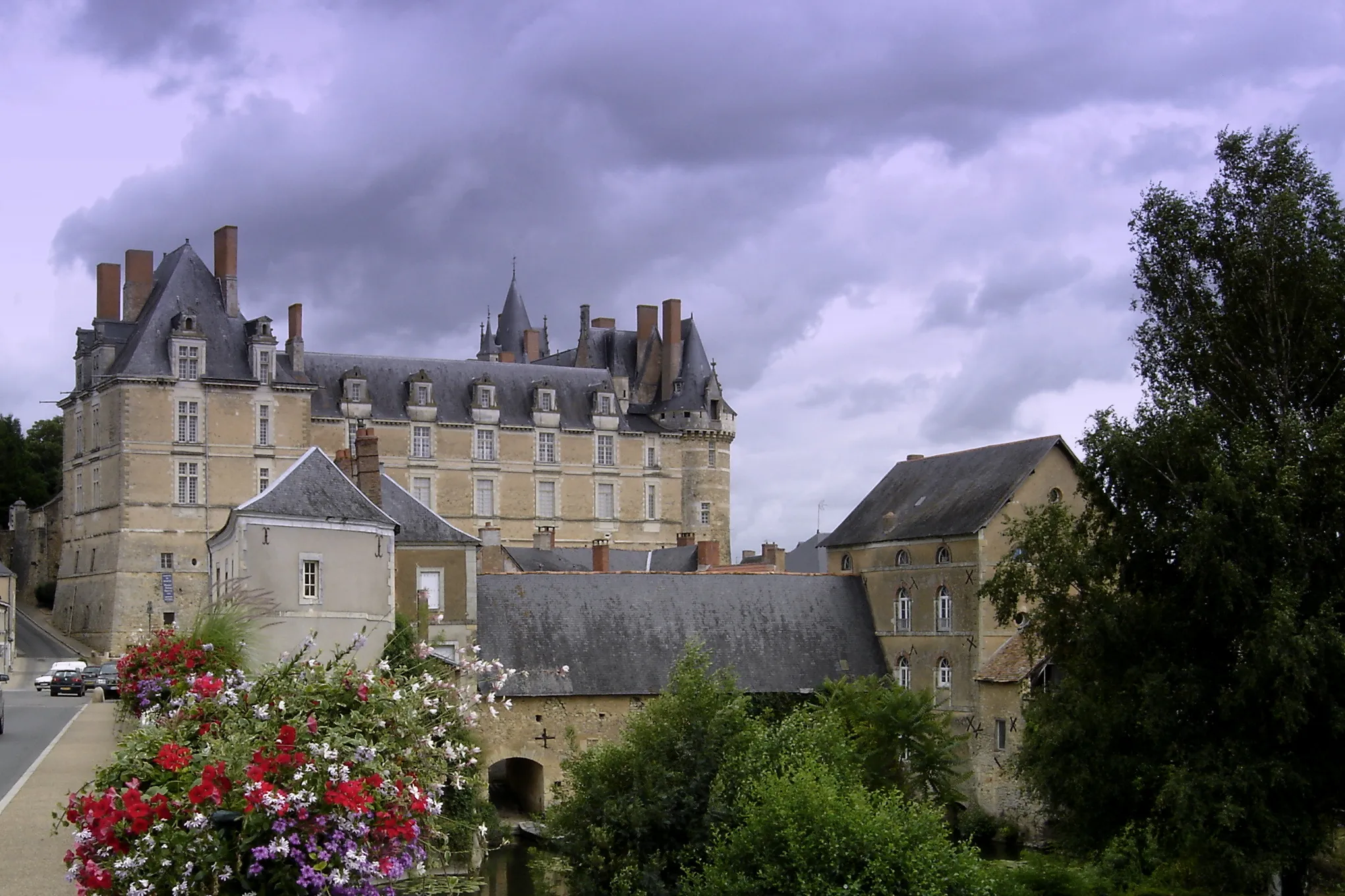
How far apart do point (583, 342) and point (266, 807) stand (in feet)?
193

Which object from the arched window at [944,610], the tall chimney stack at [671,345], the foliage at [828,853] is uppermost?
the tall chimney stack at [671,345]

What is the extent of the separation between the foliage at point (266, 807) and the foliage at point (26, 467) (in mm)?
60010

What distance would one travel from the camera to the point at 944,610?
3256cm

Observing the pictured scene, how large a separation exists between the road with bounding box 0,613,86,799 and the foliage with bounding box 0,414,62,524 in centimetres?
883

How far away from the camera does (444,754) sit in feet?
29.9

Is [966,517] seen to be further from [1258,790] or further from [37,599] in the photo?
[37,599]

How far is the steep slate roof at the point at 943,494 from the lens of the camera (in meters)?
31.9

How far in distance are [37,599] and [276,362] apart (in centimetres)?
1551

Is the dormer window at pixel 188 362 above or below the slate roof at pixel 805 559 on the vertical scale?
above

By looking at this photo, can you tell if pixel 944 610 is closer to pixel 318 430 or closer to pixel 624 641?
pixel 624 641

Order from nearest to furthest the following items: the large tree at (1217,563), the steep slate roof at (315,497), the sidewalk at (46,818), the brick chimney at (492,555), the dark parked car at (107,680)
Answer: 1. the sidewalk at (46,818)
2. the large tree at (1217,563)
3. the steep slate roof at (315,497)
4. the dark parked car at (107,680)
5. the brick chimney at (492,555)

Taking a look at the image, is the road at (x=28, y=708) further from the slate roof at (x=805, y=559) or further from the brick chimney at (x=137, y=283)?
the slate roof at (x=805, y=559)

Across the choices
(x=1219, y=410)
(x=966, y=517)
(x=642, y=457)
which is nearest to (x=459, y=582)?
(x=966, y=517)

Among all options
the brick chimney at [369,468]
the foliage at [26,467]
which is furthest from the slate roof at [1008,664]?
the foliage at [26,467]
